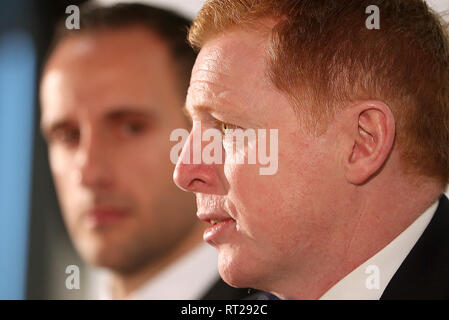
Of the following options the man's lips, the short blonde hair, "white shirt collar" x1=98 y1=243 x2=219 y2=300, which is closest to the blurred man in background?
"white shirt collar" x1=98 y1=243 x2=219 y2=300

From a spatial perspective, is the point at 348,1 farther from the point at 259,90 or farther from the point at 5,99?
the point at 5,99

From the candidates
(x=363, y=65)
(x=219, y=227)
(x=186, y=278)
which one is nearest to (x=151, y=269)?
(x=186, y=278)

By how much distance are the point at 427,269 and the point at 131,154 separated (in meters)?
0.87

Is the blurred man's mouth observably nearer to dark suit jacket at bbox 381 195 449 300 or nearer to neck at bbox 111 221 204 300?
neck at bbox 111 221 204 300

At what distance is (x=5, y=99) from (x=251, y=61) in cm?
101

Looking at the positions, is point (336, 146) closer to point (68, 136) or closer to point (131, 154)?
point (131, 154)

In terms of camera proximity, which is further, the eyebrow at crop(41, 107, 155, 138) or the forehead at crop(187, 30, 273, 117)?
the eyebrow at crop(41, 107, 155, 138)

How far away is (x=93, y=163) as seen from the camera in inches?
60.5

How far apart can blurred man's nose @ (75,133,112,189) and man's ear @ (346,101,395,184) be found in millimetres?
798

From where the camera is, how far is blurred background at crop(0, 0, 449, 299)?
1.65 m

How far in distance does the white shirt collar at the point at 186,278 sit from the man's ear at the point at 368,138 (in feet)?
2.09

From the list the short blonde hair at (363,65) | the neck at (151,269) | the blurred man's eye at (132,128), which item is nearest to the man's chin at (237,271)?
the short blonde hair at (363,65)

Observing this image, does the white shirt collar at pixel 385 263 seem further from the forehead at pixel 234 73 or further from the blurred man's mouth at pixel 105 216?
the blurred man's mouth at pixel 105 216
